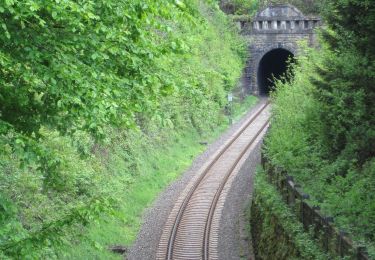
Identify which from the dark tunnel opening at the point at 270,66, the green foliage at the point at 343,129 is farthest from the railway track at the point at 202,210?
the dark tunnel opening at the point at 270,66

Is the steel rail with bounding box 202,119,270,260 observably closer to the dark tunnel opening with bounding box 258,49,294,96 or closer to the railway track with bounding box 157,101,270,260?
the railway track with bounding box 157,101,270,260

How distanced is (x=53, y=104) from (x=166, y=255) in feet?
34.0

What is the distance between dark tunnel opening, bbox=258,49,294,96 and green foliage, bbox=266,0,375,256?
29.7 metres

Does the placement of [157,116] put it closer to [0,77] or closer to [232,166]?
[0,77]

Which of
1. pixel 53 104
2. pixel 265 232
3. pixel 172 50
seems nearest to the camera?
pixel 53 104

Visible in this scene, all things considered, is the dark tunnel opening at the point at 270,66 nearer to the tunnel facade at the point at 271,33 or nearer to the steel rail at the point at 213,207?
the tunnel facade at the point at 271,33

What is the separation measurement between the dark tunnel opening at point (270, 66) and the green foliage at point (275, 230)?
28.7 meters

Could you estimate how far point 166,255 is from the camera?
17781mm

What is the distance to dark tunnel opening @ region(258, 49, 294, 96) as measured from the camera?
159ft

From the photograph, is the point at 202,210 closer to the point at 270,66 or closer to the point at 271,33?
→ the point at 271,33

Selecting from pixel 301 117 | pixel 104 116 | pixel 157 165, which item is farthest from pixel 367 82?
pixel 157 165

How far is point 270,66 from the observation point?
51594mm

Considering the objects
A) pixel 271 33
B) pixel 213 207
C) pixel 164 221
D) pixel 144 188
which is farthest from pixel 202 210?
pixel 271 33

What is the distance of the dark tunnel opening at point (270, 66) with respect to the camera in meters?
48.6
